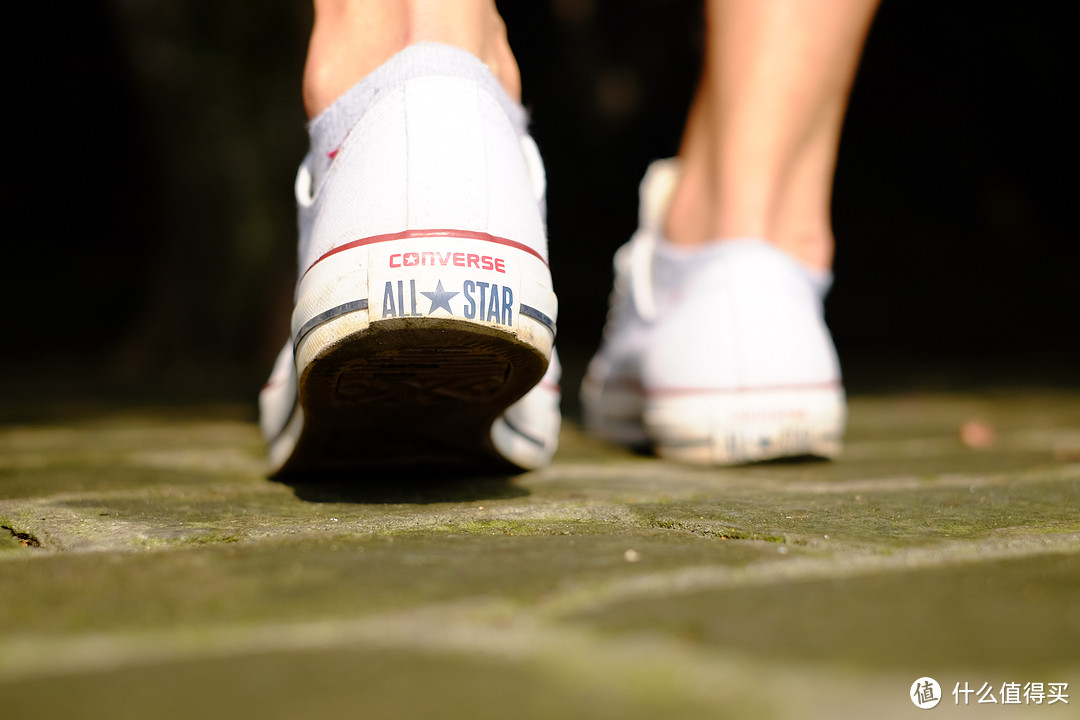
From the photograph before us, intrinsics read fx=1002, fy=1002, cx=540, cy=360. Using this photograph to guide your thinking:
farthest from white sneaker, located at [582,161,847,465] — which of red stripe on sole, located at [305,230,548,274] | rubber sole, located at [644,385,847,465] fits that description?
red stripe on sole, located at [305,230,548,274]

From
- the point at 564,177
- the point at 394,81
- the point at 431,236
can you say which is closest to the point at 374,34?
the point at 394,81

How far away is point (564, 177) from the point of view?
6227 mm

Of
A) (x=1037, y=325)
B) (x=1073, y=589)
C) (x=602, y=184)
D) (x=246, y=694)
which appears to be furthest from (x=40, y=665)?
(x=602, y=184)

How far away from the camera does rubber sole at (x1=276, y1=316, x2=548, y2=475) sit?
84cm

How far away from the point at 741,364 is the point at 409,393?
1.72 ft

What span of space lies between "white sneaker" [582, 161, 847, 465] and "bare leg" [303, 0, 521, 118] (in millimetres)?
458

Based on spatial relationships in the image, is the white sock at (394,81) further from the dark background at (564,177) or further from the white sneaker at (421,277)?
the dark background at (564,177)

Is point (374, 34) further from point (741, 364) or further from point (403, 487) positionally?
point (741, 364)

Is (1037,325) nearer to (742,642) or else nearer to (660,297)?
(660,297)

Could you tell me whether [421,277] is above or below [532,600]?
above

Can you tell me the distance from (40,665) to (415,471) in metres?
0.71

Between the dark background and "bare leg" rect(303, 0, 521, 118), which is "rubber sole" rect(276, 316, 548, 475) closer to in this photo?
"bare leg" rect(303, 0, 521, 118)

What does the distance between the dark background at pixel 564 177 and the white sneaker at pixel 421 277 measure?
7.54 feet

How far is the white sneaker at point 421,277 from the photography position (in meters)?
0.83
